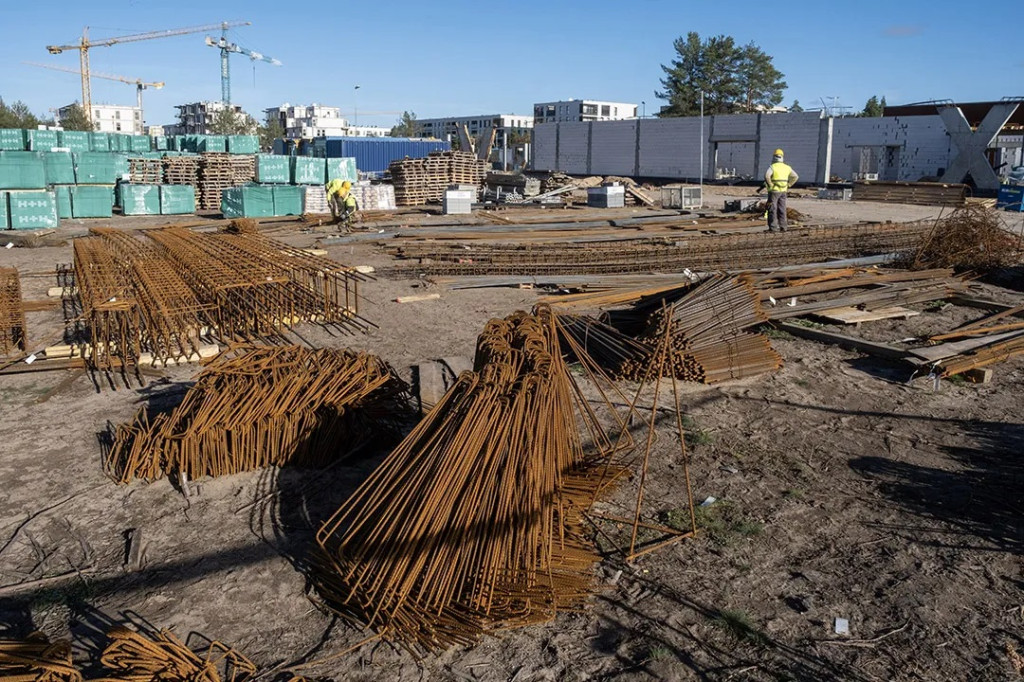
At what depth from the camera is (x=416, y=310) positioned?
11172mm

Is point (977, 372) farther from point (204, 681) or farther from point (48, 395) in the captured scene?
point (48, 395)

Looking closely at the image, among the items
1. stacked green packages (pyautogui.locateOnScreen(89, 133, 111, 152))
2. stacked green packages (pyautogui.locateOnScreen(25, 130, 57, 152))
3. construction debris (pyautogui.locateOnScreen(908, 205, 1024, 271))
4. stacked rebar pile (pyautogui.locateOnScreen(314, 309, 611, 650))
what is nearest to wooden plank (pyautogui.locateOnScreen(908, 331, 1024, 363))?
construction debris (pyautogui.locateOnScreen(908, 205, 1024, 271))

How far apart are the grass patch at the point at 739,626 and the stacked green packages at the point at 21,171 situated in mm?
22791

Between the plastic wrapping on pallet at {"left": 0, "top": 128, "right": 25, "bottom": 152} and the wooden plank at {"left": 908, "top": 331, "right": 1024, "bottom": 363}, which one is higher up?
the plastic wrapping on pallet at {"left": 0, "top": 128, "right": 25, "bottom": 152}

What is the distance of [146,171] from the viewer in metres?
27.8

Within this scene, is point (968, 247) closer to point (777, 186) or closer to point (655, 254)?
point (777, 186)

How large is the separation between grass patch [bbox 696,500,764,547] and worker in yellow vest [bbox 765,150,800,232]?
12.5 m

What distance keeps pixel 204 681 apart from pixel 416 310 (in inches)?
319

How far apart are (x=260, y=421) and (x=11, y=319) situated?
17.4 feet

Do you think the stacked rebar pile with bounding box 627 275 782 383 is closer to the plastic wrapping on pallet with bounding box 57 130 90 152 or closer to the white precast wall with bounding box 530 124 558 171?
the plastic wrapping on pallet with bounding box 57 130 90 152

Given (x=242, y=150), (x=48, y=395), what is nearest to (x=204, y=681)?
(x=48, y=395)

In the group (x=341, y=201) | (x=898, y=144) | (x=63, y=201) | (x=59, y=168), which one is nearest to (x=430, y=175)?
(x=341, y=201)

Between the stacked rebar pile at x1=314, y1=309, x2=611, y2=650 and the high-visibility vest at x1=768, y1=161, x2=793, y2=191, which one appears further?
the high-visibility vest at x1=768, y1=161, x2=793, y2=191

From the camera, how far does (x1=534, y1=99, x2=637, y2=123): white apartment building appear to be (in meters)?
117
